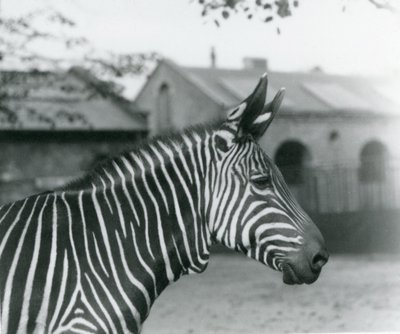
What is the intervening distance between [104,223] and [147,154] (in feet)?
1.32

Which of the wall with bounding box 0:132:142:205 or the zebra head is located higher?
the zebra head

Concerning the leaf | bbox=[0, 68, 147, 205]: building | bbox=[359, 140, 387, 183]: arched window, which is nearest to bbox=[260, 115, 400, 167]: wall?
bbox=[359, 140, 387, 183]: arched window

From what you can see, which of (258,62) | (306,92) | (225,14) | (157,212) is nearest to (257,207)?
(157,212)

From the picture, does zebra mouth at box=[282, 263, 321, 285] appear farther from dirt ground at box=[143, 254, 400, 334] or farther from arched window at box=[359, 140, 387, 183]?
arched window at box=[359, 140, 387, 183]

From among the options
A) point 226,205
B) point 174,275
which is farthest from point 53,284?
point 226,205

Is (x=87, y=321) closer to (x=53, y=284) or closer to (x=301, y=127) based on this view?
(x=53, y=284)

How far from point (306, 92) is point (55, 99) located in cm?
776

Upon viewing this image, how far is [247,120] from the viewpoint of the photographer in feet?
9.99

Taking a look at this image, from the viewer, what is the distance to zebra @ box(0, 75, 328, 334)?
9.20ft

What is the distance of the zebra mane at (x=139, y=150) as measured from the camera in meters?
3.07

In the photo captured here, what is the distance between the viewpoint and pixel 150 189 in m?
3.06

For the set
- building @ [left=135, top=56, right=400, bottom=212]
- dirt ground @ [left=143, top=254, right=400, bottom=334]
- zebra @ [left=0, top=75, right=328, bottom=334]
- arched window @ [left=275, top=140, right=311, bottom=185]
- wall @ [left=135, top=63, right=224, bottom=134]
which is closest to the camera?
zebra @ [left=0, top=75, right=328, bottom=334]

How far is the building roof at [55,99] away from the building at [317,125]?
5.20ft

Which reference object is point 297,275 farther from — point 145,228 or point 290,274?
point 145,228
